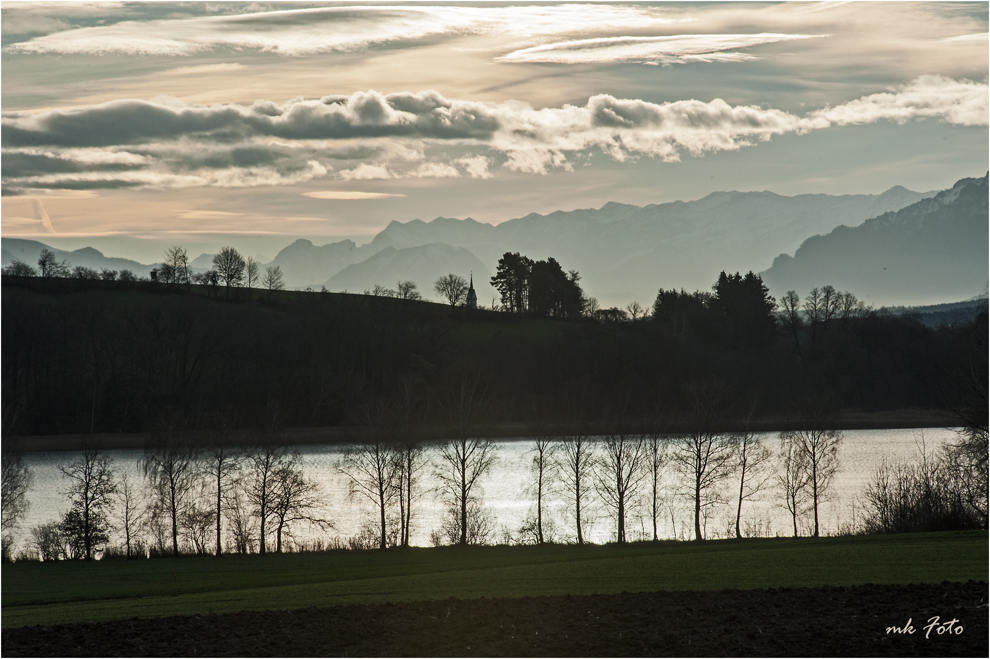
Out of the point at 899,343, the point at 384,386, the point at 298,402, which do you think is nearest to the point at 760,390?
the point at 899,343

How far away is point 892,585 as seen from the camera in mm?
16156

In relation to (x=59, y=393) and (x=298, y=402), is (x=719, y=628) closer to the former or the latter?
(x=298, y=402)

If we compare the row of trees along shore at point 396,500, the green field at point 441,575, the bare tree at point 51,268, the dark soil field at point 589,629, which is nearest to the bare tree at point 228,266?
the bare tree at point 51,268

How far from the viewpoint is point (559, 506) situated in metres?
48.9

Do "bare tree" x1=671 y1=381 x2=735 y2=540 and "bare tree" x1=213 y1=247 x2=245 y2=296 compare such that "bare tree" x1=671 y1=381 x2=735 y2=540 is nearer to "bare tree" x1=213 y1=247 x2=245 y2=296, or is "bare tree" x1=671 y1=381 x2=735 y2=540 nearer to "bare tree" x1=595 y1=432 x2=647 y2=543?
"bare tree" x1=595 y1=432 x2=647 y2=543

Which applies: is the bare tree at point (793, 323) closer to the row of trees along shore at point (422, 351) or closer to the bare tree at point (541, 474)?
the row of trees along shore at point (422, 351)

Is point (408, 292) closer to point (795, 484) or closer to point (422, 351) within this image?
point (422, 351)

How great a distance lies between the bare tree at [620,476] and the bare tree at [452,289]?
226 feet

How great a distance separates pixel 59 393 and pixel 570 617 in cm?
9168

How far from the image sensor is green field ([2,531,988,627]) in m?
18.1

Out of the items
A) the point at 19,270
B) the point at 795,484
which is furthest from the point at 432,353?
the point at 795,484

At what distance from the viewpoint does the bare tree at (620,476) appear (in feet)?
131

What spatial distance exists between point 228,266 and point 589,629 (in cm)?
12625

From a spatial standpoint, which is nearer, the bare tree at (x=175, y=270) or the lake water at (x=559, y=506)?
the lake water at (x=559, y=506)
